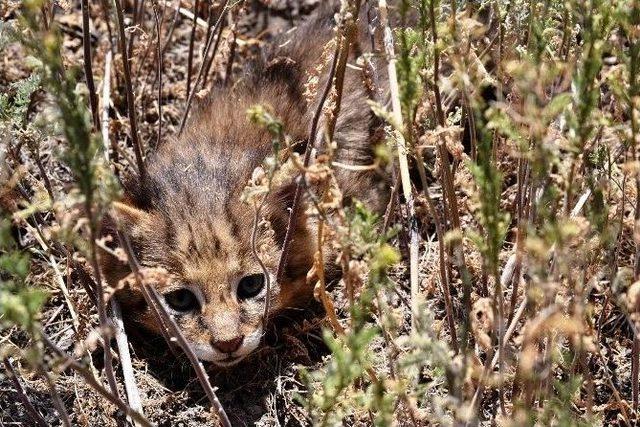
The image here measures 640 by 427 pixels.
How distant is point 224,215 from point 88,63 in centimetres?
95

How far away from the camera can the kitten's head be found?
4250 millimetres

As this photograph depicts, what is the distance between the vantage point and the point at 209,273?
432 centimetres

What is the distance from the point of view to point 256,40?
5980 millimetres

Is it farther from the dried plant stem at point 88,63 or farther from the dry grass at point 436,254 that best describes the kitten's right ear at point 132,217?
the dried plant stem at point 88,63

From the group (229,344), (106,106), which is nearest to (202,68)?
(106,106)

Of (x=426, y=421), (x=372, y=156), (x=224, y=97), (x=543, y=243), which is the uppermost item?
(x=543, y=243)

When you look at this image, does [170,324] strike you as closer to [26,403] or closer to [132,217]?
[26,403]

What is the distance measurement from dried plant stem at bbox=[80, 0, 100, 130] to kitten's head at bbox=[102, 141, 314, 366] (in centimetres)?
43

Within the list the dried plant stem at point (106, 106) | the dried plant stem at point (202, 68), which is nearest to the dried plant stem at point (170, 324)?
the dried plant stem at point (106, 106)

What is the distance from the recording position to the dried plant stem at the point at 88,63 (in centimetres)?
404

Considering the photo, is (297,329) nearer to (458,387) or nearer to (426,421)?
(426,421)

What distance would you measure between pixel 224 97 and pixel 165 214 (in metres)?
1.27

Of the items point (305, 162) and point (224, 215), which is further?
point (224, 215)

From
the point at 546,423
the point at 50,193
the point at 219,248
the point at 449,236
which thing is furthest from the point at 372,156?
the point at 546,423
